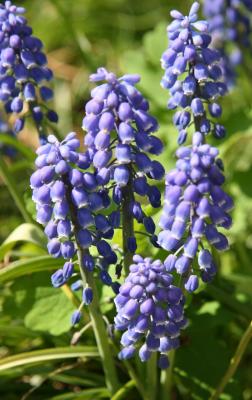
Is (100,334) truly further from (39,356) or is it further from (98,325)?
(39,356)

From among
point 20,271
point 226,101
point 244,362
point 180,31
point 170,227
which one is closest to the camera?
point 170,227

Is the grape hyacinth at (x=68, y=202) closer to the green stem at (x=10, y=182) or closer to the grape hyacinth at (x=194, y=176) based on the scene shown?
the grape hyacinth at (x=194, y=176)

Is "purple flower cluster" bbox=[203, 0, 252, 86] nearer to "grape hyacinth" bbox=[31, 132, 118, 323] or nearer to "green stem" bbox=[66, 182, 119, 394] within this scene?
"green stem" bbox=[66, 182, 119, 394]

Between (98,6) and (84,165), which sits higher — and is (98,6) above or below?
above

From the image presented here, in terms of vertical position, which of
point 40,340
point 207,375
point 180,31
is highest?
point 180,31

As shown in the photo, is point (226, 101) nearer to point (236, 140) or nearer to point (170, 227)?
point (236, 140)

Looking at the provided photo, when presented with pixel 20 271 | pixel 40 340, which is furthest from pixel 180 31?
pixel 40 340

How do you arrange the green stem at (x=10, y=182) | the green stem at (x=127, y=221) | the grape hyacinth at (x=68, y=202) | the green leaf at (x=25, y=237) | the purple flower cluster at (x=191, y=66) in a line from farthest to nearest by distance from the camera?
Answer: the green stem at (x=10, y=182) < the green leaf at (x=25, y=237) < the purple flower cluster at (x=191, y=66) < the green stem at (x=127, y=221) < the grape hyacinth at (x=68, y=202)

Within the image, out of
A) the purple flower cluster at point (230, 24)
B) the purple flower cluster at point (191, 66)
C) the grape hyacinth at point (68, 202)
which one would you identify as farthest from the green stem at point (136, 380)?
the purple flower cluster at point (230, 24)
